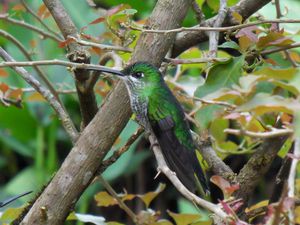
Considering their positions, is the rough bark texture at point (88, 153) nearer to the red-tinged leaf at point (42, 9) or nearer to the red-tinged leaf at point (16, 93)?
the red-tinged leaf at point (16, 93)

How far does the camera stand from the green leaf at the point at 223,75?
1.70 m

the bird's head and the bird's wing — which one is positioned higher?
the bird's head

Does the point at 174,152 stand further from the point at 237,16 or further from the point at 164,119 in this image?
the point at 237,16

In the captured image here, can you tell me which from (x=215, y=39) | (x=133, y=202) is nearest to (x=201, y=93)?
(x=215, y=39)

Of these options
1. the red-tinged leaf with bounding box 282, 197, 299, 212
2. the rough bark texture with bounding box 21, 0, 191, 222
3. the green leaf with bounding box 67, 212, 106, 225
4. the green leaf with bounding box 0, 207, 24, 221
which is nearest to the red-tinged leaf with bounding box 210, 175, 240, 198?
the red-tinged leaf with bounding box 282, 197, 299, 212

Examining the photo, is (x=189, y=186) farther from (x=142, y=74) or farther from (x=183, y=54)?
(x=183, y=54)

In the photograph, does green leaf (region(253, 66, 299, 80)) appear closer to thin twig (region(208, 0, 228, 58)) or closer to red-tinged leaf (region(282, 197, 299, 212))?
red-tinged leaf (region(282, 197, 299, 212))

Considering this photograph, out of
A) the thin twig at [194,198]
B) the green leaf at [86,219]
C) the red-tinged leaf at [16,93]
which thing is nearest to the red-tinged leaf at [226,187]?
the thin twig at [194,198]

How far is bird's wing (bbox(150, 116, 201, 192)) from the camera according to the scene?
2.12 meters

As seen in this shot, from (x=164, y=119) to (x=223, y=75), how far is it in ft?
2.07

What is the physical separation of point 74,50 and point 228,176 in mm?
551

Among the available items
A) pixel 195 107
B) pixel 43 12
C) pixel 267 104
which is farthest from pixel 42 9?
pixel 267 104

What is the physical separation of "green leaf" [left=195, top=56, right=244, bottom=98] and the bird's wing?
0.43 metres

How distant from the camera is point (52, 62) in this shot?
172cm
